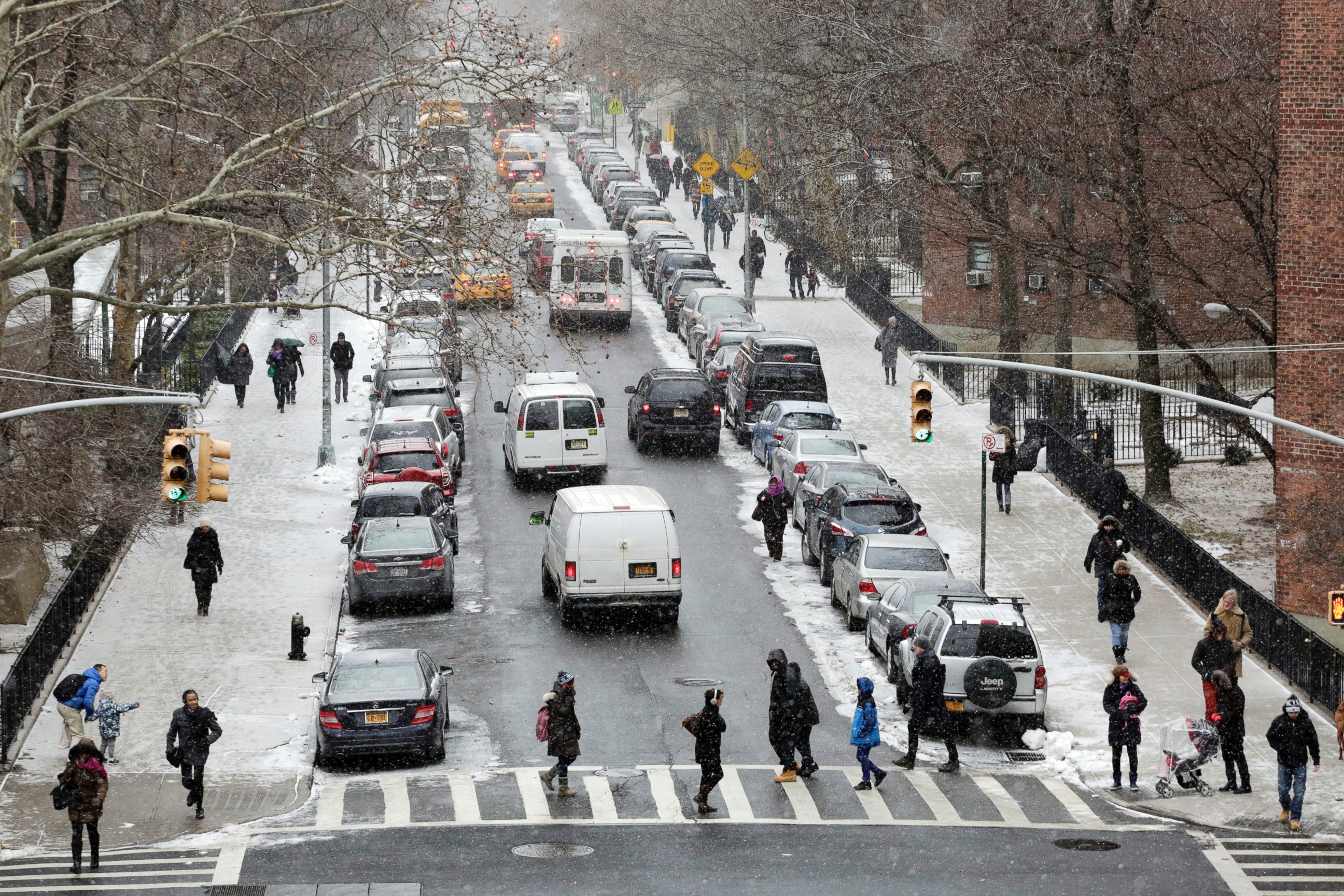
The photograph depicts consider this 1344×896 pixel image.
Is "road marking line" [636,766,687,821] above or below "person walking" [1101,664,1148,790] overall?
below

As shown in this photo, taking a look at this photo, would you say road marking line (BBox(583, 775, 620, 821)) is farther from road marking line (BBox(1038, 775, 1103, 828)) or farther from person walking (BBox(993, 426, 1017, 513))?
person walking (BBox(993, 426, 1017, 513))

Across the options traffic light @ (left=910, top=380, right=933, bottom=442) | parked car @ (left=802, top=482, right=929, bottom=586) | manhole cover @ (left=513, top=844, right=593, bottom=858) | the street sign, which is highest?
the street sign

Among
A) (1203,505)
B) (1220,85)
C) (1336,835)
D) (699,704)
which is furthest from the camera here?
(1203,505)

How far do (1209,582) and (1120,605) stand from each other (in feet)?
11.5

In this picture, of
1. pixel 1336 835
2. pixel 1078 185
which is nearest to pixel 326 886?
pixel 1336 835

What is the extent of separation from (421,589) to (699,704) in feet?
19.9

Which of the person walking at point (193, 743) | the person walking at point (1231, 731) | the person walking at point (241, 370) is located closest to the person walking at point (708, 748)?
the person walking at point (193, 743)

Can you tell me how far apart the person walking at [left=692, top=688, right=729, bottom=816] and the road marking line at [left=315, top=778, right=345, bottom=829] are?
13.1 feet

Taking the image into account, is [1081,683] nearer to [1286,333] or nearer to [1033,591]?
[1033,591]

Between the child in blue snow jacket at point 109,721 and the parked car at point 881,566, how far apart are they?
1060cm

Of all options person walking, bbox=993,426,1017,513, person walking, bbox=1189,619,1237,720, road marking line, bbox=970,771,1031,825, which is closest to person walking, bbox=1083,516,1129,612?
person walking, bbox=1189,619,1237,720

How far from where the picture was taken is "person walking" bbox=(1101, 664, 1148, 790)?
22.0m

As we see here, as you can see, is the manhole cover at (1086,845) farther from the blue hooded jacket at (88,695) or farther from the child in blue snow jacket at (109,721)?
the blue hooded jacket at (88,695)

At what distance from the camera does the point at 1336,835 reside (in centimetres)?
2056
